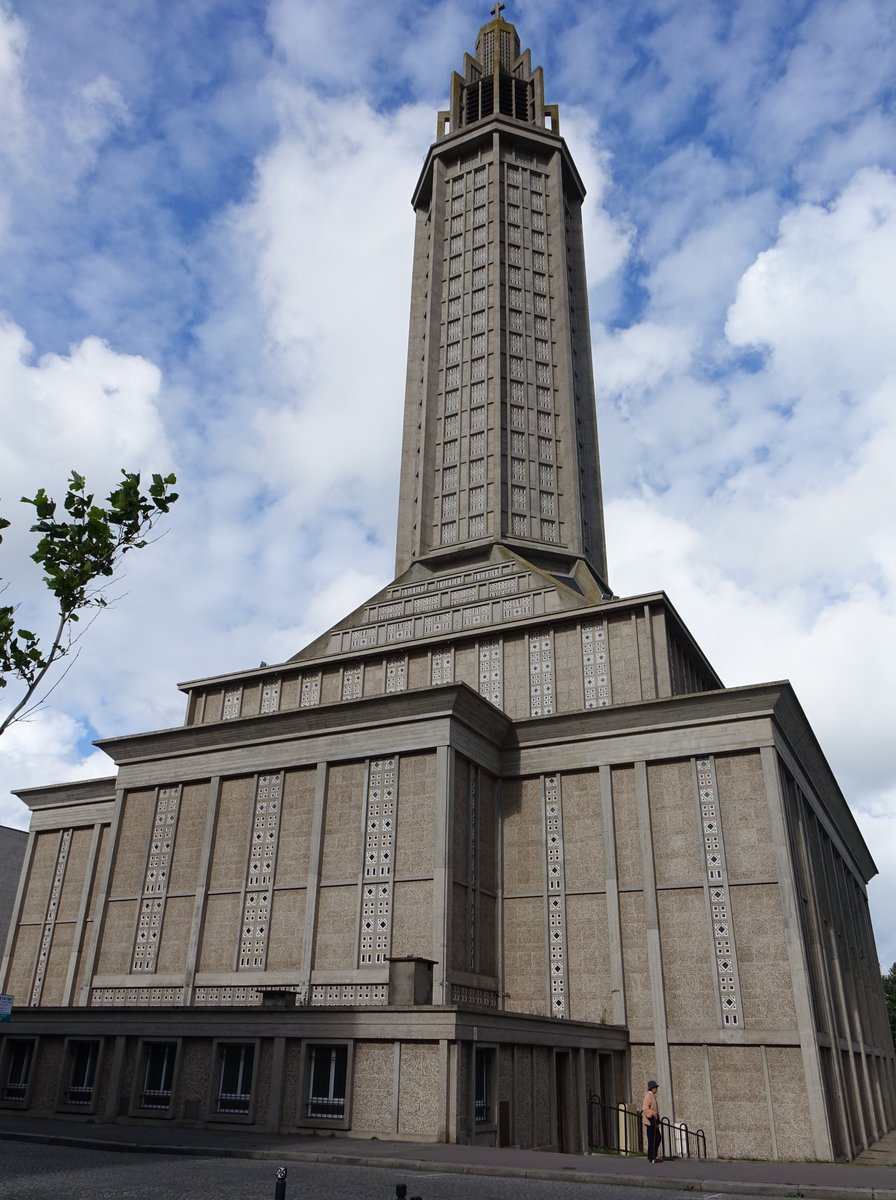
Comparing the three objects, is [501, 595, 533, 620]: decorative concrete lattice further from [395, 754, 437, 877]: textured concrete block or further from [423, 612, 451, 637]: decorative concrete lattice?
[395, 754, 437, 877]: textured concrete block

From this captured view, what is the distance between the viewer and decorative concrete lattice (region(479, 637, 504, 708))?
112ft

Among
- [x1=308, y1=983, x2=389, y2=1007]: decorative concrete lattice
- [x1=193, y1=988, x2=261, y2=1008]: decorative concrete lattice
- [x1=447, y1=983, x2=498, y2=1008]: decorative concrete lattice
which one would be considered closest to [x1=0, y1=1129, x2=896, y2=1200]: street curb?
[x1=308, y1=983, x2=389, y2=1007]: decorative concrete lattice

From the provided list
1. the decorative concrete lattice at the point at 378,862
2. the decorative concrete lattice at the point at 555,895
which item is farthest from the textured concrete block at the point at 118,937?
the decorative concrete lattice at the point at 555,895

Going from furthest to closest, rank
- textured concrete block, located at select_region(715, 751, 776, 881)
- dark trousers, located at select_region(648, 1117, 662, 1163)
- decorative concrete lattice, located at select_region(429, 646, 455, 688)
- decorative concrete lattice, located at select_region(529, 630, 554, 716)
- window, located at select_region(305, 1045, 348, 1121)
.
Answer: decorative concrete lattice, located at select_region(429, 646, 455, 688) < decorative concrete lattice, located at select_region(529, 630, 554, 716) < textured concrete block, located at select_region(715, 751, 776, 881) < window, located at select_region(305, 1045, 348, 1121) < dark trousers, located at select_region(648, 1117, 662, 1163)

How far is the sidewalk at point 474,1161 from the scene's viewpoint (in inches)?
535

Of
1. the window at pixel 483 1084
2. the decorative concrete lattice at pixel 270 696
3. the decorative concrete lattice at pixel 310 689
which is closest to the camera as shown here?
the window at pixel 483 1084

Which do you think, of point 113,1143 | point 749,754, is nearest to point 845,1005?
point 749,754

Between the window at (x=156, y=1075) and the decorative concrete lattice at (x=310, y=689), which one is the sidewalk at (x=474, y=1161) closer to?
the window at (x=156, y=1075)

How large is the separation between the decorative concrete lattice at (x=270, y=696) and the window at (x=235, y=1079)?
16.8m

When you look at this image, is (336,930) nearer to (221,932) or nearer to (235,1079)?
(221,932)

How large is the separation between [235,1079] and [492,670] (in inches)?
658

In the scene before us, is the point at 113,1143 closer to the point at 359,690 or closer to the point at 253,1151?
the point at 253,1151

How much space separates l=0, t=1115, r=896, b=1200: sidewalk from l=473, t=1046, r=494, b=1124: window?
1.86 meters

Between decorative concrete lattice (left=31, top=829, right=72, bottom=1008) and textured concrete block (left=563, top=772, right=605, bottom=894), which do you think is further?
decorative concrete lattice (left=31, top=829, right=72, bottom=1008)
